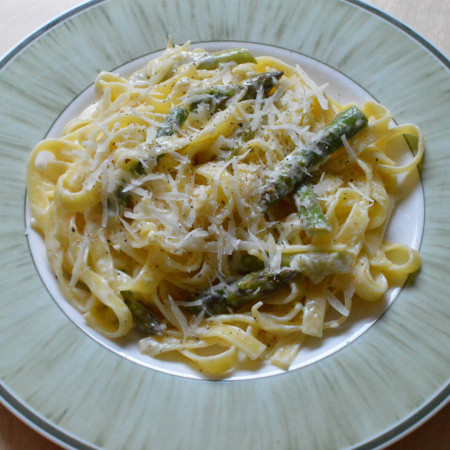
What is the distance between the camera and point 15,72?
3.99 metres

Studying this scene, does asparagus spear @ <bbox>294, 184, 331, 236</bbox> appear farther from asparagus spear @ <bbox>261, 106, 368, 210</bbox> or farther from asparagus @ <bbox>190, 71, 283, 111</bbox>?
asparagus @ <bbox>190, 71, 283, 111</bbox>

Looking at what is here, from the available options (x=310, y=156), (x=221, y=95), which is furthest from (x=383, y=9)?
(x=310, y=156)

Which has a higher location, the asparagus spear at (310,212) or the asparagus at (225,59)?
the asparagus at (225,59)

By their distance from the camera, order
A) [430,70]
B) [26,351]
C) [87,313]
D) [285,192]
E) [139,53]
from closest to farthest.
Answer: [26,351]
[87,313]
[285,192]
[430,70]
[139,53]

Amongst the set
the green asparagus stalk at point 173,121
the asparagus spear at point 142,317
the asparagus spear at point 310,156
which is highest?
the green asparagus stalk at point 173,121

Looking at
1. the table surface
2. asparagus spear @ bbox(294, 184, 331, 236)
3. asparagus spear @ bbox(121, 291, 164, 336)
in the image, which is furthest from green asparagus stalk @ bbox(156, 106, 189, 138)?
the table surface

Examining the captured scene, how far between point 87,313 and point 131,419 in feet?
2.50

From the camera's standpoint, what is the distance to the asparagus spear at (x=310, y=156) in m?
3.45

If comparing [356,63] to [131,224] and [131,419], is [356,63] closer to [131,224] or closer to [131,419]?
[131,224]

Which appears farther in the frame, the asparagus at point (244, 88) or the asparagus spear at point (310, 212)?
the asparagus at point (244, 88)

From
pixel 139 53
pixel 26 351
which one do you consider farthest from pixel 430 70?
pixel 26 351

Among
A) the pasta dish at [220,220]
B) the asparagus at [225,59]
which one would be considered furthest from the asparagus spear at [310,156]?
the asparagus at [225,59]

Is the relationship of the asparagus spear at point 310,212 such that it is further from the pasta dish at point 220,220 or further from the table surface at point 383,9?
the table surface at point 383,9

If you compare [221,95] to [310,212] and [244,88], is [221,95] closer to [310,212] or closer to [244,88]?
[244,88]
